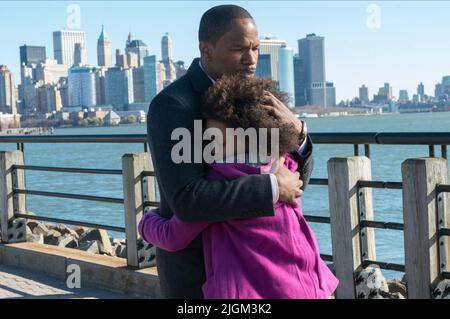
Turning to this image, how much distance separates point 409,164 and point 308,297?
6.72ft

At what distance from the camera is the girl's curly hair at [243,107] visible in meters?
2.52

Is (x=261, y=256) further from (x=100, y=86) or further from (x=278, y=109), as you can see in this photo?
(x=100, y=86)

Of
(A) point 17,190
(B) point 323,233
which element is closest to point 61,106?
(B) point 323,233

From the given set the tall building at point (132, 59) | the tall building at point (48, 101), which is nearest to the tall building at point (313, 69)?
the tall building at point (48, 101)

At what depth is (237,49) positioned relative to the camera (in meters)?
2.72

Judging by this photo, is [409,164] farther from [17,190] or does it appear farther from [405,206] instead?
[17,190]

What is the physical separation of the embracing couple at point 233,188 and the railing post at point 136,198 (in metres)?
3.42

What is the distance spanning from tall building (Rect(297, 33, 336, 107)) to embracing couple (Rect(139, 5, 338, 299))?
99.6m

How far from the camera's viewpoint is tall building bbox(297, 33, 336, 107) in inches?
4060

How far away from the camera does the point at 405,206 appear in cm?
445

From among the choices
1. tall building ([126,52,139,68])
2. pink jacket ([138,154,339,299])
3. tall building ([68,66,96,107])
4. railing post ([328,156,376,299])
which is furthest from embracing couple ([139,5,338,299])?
tall building ([126,52,139,68])

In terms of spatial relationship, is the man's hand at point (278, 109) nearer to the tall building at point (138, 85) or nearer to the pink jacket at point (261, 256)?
the pink jacket at point (261, 256)

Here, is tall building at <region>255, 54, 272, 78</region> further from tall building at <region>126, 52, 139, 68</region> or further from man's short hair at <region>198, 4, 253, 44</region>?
tall building at <region>126, 52, 139, 68</region>

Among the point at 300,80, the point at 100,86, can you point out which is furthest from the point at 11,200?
the point at 100,86
